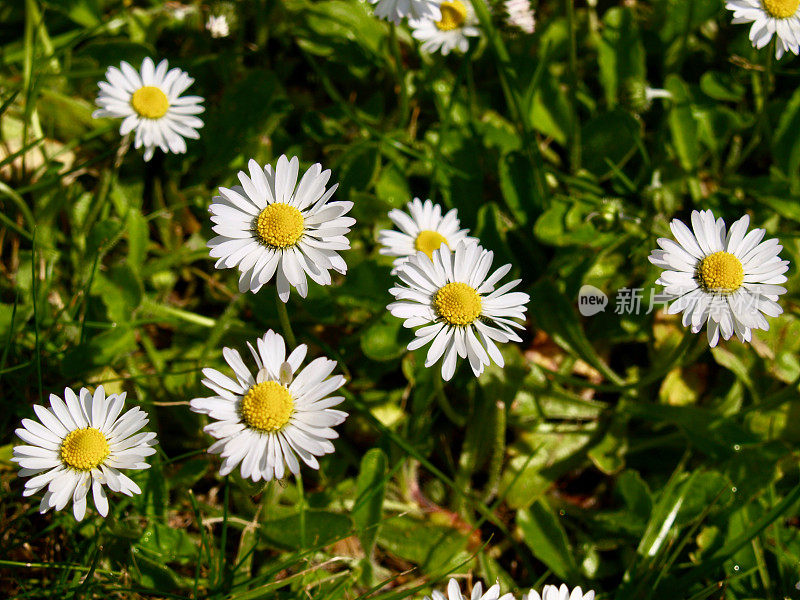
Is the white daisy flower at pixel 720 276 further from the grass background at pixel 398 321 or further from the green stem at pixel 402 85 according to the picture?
the green stem at pixel 402 85

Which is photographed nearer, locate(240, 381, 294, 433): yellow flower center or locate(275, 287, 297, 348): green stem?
locate(240, 381, 294, 433): yellow flower center

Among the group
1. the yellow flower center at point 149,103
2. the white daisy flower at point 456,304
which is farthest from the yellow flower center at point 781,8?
the yellow flower center at point 149,103

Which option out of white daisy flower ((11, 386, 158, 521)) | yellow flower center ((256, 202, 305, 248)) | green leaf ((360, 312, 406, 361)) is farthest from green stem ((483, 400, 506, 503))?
white daisy flower ((11, 386, 158, 521))

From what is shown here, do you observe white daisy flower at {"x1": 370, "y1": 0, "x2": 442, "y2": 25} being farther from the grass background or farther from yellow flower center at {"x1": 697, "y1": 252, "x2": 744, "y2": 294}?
yellow flower center at {"x1": 697, "y1": 252, "x2": 744, "y2": 294}

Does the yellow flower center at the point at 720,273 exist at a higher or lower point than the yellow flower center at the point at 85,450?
higher

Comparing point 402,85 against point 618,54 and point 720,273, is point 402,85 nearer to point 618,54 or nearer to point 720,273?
point 618,54

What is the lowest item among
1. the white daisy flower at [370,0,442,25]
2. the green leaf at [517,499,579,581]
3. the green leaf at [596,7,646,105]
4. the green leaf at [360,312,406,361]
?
the green leaf at [517,499,579,581]
